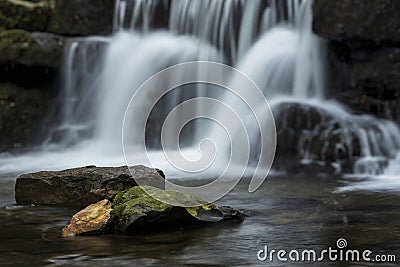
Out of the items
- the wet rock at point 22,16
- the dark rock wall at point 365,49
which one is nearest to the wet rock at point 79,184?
the dark rock wall at point 365,49

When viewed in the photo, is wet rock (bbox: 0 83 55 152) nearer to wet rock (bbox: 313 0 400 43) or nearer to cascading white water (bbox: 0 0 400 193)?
cascading white water (bbox: 0 0 400 193)

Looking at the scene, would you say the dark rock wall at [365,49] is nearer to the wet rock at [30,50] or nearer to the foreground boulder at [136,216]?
the wet rock at [30,50]

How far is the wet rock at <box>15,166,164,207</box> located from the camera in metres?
6.28

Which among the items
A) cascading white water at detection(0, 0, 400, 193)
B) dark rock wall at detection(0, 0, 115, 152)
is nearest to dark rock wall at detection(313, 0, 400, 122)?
cascading white water at detection(0, 0, 400, 193)

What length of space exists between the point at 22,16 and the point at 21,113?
213cm

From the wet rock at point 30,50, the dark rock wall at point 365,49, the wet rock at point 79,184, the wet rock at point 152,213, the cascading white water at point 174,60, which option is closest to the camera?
the wet rock at point 152,213

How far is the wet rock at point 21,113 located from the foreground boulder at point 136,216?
798cm

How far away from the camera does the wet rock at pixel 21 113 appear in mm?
12945

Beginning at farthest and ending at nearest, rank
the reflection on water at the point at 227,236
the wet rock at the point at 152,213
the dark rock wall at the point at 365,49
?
the dark rock wall at the point at 365,49 < the wet rock at the point at 152,213 < the reflection on water at the point at 227,236

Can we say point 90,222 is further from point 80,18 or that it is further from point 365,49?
point 80,18

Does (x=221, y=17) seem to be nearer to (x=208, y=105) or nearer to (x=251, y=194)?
(x=208, y=105)

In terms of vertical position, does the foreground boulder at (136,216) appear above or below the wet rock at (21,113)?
below

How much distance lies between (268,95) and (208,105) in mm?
1192

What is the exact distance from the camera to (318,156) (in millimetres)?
9008
